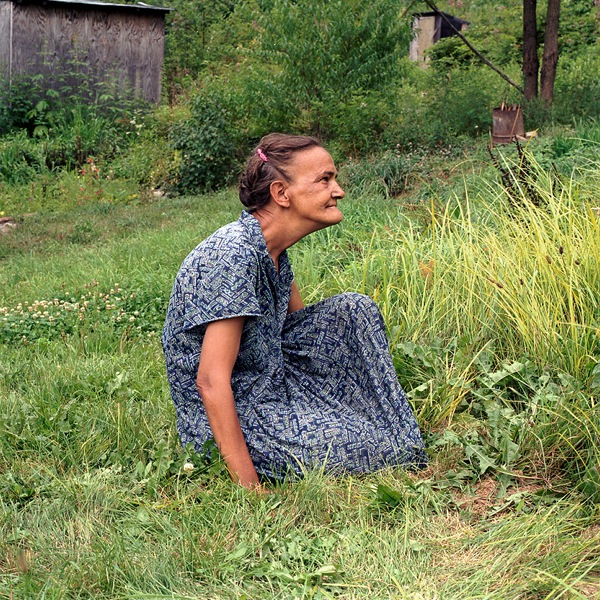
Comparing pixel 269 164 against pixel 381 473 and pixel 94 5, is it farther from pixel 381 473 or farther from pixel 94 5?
pixel 94 5

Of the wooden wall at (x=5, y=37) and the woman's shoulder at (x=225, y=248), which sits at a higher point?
the wooden wall at (x=5, y=37)

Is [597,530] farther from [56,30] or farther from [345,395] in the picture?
[56,30]

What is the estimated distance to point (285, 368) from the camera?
130 inches

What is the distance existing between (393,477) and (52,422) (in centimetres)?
143

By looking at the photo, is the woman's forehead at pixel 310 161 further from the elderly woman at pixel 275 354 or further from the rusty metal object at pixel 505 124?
the rusty metal object at pixel 505 124

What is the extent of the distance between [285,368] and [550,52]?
8308 mm

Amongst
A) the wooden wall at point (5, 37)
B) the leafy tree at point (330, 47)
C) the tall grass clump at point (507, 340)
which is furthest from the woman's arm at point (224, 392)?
the wooden wall at point (5, 37)

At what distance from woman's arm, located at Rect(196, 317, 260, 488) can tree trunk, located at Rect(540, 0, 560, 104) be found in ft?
27.6

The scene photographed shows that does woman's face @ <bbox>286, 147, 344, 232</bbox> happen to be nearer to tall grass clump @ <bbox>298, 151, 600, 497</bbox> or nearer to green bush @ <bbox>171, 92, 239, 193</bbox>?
tall grass clump @ <bbox>298, 151, 600, 497</bbox>

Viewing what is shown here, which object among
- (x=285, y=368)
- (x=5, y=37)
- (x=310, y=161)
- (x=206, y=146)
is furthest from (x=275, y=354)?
(x=5, y=37)

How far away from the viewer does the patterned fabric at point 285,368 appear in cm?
292

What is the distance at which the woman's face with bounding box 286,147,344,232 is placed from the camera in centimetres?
299

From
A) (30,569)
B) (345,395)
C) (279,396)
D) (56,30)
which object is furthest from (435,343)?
(56,30)

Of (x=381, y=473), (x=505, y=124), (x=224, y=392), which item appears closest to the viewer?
(x=224, y=392)
